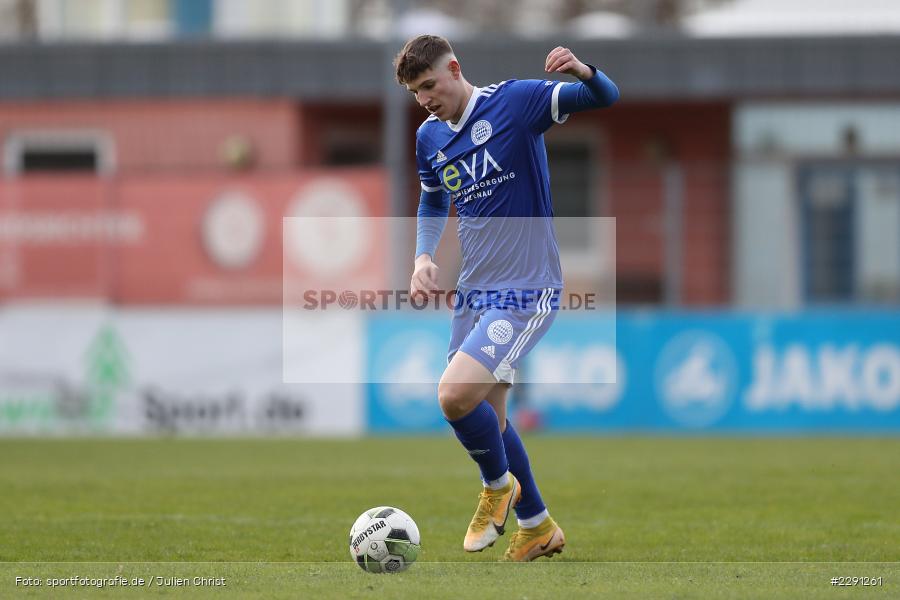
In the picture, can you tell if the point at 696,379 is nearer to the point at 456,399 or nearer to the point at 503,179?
the point at 503,179

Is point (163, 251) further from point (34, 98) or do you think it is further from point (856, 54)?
point (856, 54)

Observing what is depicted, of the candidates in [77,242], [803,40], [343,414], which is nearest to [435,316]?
[343,414]

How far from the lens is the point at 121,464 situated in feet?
42.9

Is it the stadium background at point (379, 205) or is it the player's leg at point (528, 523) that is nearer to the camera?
the player's leg at point (528, 523)

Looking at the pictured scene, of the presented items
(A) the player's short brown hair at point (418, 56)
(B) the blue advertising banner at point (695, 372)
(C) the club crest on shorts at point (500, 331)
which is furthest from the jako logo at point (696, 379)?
(A) the player's short brown hair at point (418, 56)

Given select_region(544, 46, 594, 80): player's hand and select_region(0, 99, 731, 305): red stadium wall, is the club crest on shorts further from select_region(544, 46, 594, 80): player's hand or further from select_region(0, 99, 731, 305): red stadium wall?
select_region(0, 99, 731, 305): red stadium wall

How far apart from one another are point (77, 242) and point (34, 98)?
532 centimetres

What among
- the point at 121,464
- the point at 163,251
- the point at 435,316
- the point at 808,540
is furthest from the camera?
the point at 163,251

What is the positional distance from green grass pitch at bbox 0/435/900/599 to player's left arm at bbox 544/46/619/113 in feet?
6.87

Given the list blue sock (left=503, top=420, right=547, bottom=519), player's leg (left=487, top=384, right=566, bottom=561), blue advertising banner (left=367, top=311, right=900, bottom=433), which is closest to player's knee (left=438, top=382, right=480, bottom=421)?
player's leg (left=487, top=384, right=566, bottom=561)

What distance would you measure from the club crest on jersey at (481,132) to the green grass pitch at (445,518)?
198cm

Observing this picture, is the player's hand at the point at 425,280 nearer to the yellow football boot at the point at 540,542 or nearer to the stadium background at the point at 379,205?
the yellow football boot at the point at 540,542

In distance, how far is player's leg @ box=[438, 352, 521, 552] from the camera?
21.7ft

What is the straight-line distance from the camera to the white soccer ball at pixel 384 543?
643 cm
